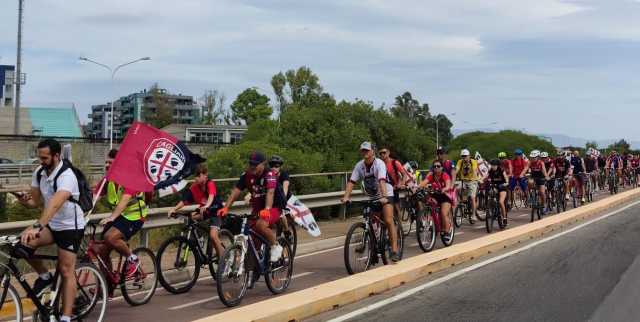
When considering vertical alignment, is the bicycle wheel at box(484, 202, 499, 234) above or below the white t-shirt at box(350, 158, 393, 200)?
below

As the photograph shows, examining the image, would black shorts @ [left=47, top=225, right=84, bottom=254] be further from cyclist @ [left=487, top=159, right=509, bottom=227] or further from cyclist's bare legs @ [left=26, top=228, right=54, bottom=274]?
cyclist @ [left=487, top=159, right=509, bottom=227]

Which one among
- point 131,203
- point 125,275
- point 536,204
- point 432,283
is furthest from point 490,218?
point 125,275

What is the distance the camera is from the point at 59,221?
6.63 meters

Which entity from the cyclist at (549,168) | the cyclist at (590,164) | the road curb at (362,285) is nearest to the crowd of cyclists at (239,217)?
the road curb at (362,285)

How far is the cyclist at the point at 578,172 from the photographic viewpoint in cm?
2458

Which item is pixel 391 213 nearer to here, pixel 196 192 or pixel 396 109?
pixel 196 192

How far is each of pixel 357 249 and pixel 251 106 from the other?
328 ft

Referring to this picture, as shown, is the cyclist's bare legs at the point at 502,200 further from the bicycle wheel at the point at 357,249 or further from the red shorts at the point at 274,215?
the red shorts at the point at 274,215

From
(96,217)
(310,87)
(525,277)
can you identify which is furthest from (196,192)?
(310,87)

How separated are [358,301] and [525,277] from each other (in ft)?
9.70

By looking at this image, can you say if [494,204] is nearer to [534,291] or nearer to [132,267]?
[534,291]

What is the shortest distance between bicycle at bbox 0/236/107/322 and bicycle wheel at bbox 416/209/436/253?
23.0 ft

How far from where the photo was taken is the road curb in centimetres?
773

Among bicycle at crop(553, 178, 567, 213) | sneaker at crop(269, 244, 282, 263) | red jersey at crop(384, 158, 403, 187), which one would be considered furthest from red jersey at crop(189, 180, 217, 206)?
bicycle at crop(553, 178, 567, 213)
